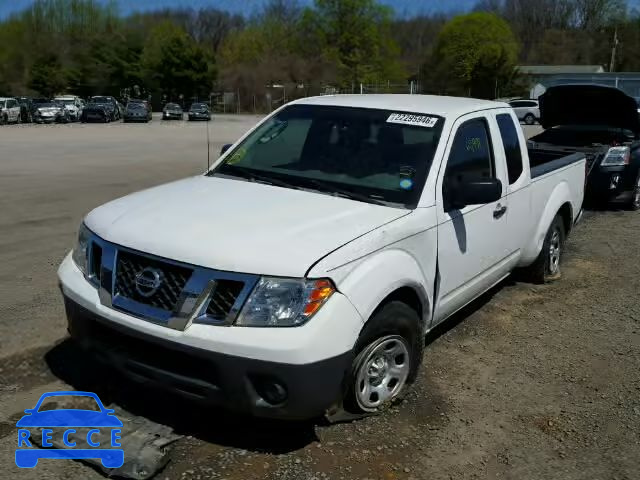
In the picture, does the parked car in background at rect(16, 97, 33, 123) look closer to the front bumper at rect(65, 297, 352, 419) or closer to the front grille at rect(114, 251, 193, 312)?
the front grille at rect(114, 251, 193, 312)

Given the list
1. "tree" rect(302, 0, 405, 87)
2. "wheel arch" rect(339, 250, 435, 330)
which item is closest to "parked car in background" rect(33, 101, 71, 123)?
"wheel arch" rect(339, 250, 435, 330)

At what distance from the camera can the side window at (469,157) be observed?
13.4 feet

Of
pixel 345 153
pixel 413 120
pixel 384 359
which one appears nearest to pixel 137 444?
pixel 384 359

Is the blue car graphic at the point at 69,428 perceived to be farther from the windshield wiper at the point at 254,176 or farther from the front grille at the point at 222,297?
the windshield wiper at the point at 254,176

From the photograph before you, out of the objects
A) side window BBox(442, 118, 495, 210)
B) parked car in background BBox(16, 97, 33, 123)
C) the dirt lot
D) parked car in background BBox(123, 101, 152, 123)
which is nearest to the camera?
the dirt lot

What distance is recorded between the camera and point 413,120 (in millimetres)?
4316

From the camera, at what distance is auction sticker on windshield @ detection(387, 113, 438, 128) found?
4271mm

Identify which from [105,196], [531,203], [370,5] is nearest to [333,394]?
[531,203]

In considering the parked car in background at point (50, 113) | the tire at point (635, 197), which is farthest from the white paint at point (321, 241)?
the parked car in background at point (50, 113)

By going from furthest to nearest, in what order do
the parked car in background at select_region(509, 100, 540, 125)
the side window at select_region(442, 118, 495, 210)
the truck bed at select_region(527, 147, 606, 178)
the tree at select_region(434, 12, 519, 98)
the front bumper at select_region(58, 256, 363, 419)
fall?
the tree at select_region(434, 12, 519, 98) → the parked car in background at select_region(509, 100, 540, 125) → the truck bed at select_region(527, 147, 606, 178) → the side window at select_region(442, 118, 495, 210) → the front bumper at select_region(58, 256, 363, 419)

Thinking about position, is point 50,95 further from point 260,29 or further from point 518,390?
point 518,390

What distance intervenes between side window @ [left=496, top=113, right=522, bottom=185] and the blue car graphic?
10.9ft

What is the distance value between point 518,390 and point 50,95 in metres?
68.7

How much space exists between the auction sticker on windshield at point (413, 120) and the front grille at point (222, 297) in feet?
6.17
